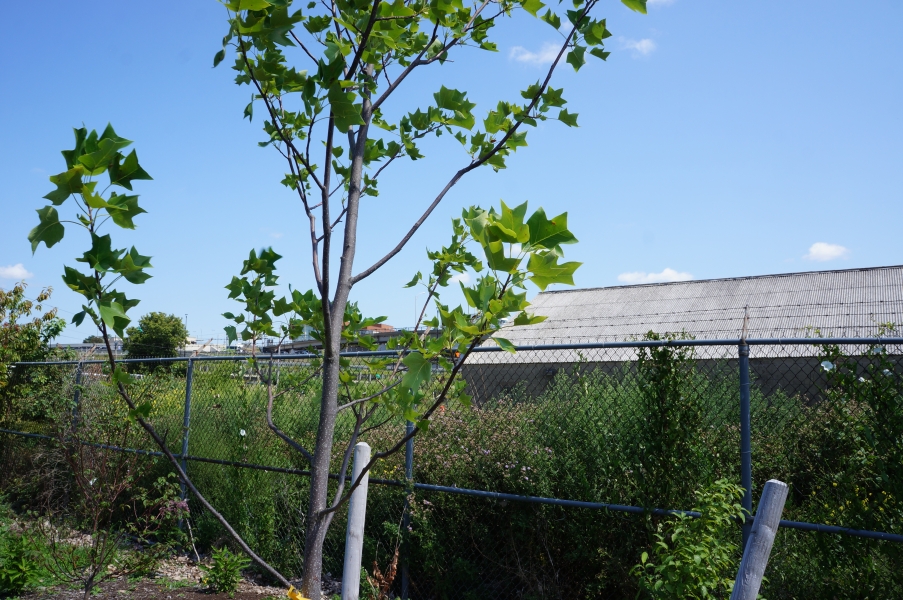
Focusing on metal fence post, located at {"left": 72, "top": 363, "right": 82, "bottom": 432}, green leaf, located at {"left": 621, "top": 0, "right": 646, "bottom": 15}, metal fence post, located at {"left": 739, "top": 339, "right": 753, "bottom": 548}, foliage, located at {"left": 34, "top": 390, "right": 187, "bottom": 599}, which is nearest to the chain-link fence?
metal fence post, located at {"left": 739, "top": 339, "right": 753, "bottom": 548}

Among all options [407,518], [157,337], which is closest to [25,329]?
[407,518]

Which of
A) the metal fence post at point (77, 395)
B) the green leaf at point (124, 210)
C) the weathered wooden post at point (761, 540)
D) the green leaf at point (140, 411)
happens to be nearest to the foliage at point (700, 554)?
the weathered wooden post at point (761, 540)

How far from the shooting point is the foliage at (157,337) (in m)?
30.0

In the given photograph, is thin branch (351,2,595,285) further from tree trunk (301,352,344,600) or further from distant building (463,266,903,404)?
distant building (463,266,903,404)

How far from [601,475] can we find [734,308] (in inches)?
548

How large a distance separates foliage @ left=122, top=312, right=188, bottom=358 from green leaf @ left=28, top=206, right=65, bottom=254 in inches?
1199

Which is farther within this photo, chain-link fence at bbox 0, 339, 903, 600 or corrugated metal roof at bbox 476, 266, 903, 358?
corrugated metal roof at bbox 476, 266, 903, 358

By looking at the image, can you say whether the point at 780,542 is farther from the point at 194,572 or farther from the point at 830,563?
the point at 194,572

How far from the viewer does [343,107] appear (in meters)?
1.73

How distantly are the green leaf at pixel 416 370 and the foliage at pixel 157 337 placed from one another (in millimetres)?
30651

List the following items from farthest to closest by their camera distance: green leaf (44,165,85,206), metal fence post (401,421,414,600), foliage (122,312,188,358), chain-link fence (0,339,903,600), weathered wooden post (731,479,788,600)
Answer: foliage (122,312,188,358)
metal fence post (401,421,414,600)
chain-link fence (0,339,903,600)
weathered wooden post (731,479,788,600)
green leaf (44,165,85,206)

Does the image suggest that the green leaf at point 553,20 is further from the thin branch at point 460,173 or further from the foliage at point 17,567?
the foliage at point 17,567

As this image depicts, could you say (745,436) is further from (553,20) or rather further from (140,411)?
(140,411)

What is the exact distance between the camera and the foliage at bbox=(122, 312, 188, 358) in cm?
3005
